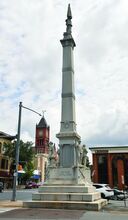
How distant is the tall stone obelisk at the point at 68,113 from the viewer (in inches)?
742

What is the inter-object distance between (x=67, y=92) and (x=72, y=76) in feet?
4.81

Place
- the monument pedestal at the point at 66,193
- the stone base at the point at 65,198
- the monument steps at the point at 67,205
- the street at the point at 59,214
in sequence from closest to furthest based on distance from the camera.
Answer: the street at the point at 59,214 < the monument steps at the point at 67,205 < the stone base at the point at 65,198 < the monument pedestal at the point at 66,193

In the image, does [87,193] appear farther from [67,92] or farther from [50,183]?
[67,92]

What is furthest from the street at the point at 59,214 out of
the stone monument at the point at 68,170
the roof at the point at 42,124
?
the roof at the point at 42,124

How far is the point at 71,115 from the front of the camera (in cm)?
1984

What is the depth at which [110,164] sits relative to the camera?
175 ft

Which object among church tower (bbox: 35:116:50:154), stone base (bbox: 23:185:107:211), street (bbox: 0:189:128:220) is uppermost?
church tower (bbox: 35:116:50:154)

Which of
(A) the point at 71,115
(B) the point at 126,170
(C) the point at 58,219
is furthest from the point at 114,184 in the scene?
(C) the point at 58,219

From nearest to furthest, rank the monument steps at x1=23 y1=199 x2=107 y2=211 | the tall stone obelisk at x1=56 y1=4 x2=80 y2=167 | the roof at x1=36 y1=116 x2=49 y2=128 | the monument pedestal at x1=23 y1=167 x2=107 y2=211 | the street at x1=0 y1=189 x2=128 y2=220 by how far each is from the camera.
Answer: the street at x1=0 y1=189 x2=128 y2=220 → the monument steps at x1=23 y1=199 x2=107 y2=211 → the monument pedestal at x1=23 y1=167 x2=107 y2=211 → the tall stone obelisk at x1=56 y1=4 x2=80 y2=167 → the roof at x1=36 y1=116 x2=49 y2=128

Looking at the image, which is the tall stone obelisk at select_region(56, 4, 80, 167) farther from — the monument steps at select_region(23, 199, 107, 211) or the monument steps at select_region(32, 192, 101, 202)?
the monument steps at select_region(23, 199, 107, 211)

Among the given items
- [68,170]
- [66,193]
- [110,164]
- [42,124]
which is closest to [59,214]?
[66,193]

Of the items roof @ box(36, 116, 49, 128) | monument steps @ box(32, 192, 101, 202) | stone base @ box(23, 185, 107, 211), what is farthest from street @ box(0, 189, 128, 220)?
roof @ box(36, 116, 49, 128)

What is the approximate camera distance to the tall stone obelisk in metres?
18.9

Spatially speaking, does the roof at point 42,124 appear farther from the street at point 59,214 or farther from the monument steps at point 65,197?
the street at point 59,214
